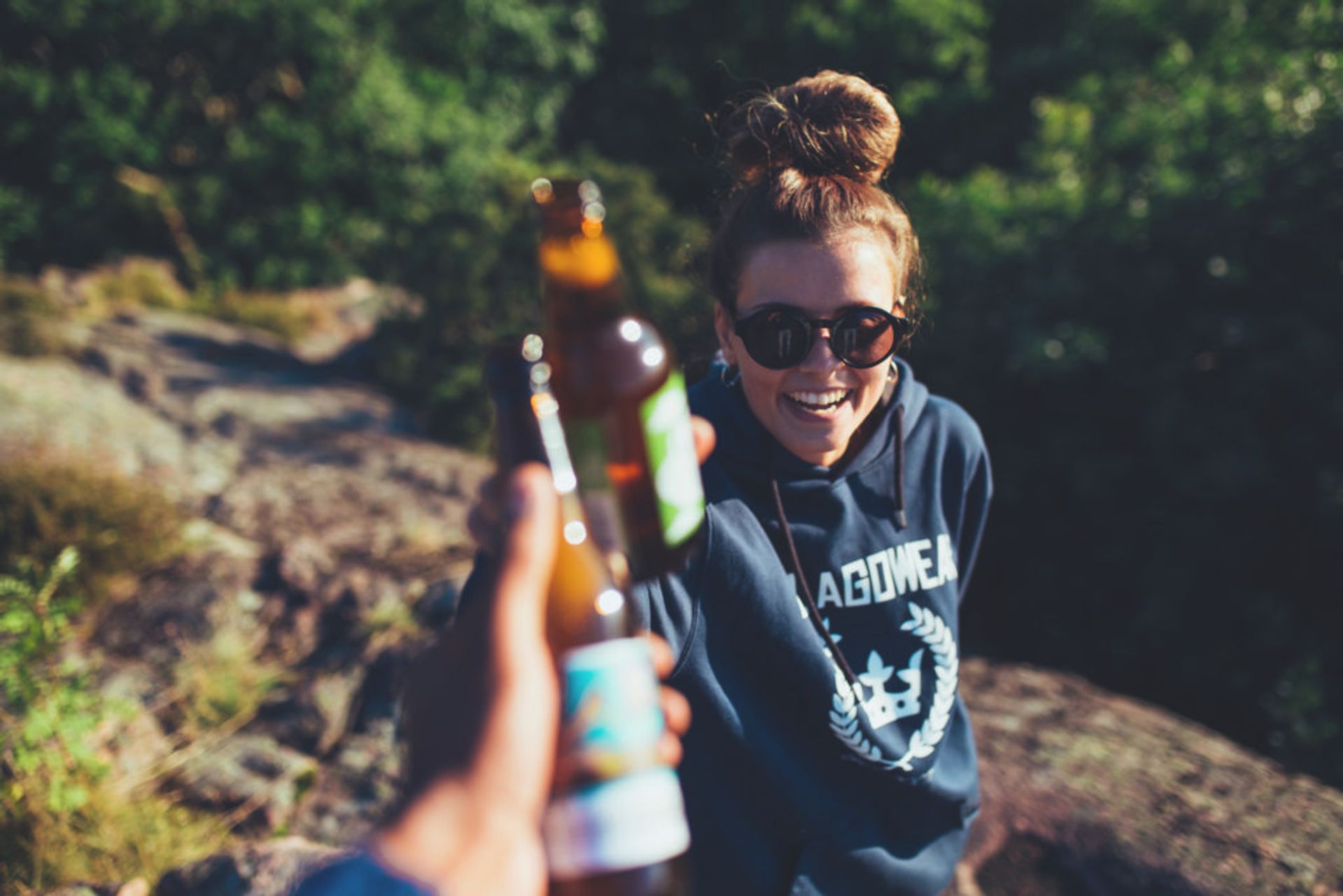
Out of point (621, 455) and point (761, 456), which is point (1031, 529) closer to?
point (761, 456)

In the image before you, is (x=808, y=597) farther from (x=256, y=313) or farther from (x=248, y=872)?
(x=256, y=313)

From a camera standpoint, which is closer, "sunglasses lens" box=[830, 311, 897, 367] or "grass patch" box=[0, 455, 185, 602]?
"sunglasses lens" box=[830, 311, 897, 367]

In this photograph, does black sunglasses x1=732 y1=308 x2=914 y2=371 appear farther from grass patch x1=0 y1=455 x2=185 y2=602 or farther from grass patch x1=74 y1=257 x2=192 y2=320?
grass patch x1=74 y1=257 x2=192 y2=320

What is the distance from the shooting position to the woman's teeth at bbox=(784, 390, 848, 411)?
1.76 metres

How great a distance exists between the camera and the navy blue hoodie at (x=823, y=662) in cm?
163

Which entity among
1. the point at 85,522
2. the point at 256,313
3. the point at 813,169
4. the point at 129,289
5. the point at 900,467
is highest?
the point at 129,289

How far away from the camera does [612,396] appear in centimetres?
121

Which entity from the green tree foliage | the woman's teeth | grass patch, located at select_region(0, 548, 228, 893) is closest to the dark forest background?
the green tree foliage

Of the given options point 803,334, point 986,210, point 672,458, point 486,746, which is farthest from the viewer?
point 986,210

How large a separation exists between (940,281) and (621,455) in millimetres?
5509

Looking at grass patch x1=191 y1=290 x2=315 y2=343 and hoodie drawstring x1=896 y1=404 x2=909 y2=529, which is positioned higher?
grass patch x1=191 y1=290 x2=315 y2=343

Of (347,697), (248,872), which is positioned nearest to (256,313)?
(347,697)

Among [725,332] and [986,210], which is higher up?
[986,210]

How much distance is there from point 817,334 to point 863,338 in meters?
0.11
